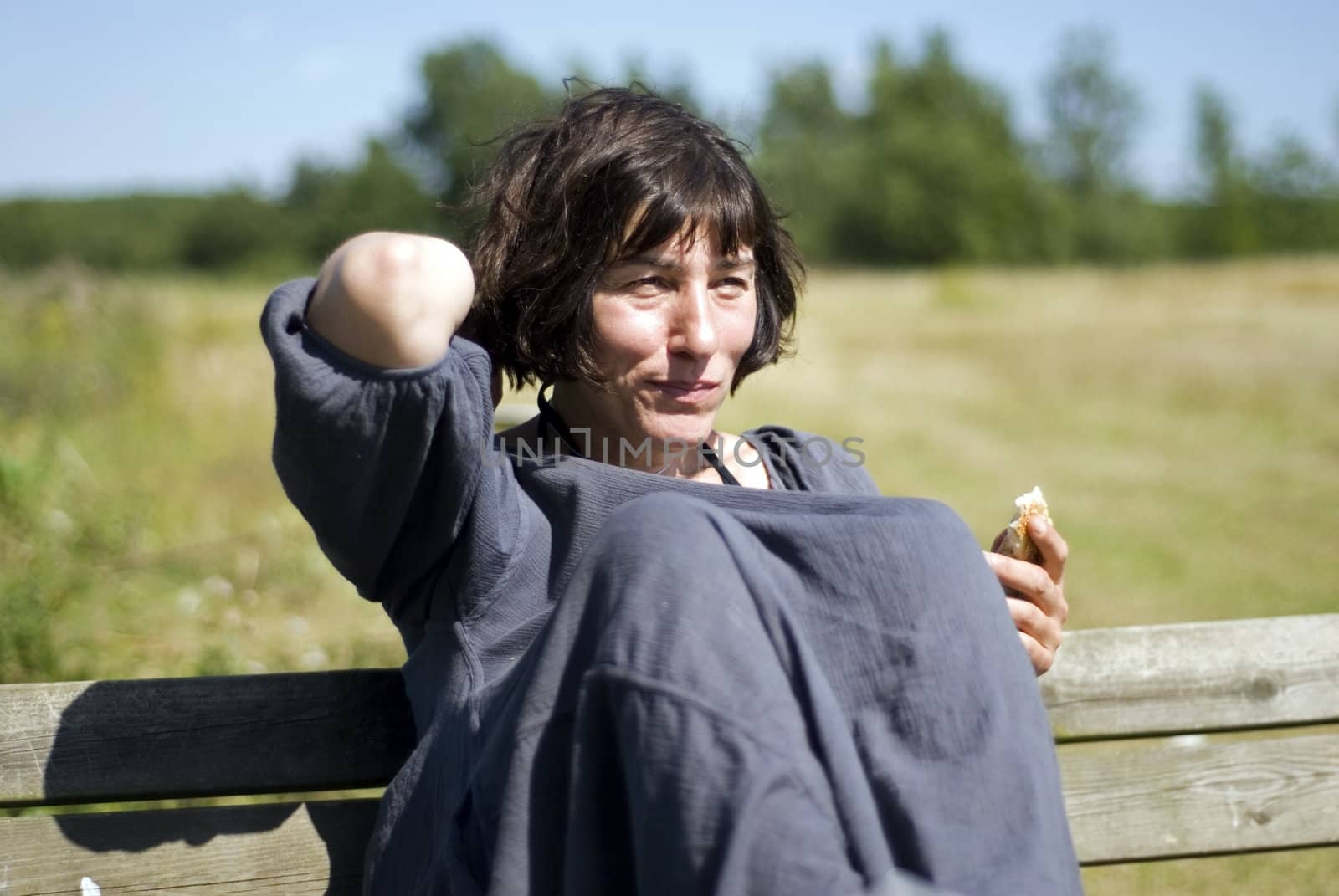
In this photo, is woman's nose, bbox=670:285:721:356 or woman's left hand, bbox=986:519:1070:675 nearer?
woman's left hand, bbox=986:519:1070:675

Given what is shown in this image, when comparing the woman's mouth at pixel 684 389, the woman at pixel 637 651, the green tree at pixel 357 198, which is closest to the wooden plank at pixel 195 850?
the woman at pixel 637 651

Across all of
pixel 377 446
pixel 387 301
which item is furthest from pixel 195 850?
pixel 387 301

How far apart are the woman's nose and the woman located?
0.96 feet

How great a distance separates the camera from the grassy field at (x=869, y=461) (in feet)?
14.8

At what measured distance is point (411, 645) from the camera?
1743 mm

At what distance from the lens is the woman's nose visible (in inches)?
73.7

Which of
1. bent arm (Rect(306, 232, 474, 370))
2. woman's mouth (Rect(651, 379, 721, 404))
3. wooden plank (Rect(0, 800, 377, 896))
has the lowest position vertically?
wooden plank (Rect(0, 800, 377, 896))

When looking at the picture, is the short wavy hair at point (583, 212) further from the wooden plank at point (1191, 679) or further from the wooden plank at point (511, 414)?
the wooden plank at point (511, 414)

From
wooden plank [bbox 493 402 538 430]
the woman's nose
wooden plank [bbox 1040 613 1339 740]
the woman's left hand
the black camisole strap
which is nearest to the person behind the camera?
the woman's left hand

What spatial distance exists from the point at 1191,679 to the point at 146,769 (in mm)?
1749

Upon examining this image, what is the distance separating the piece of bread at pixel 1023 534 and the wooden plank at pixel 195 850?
3.44 feet

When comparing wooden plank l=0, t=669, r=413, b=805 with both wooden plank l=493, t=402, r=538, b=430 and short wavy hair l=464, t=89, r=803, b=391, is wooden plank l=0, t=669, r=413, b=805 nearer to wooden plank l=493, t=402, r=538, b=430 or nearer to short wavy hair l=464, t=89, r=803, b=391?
short wavy hair l=464, t=89, r=803, b=391

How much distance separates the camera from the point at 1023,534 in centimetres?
180

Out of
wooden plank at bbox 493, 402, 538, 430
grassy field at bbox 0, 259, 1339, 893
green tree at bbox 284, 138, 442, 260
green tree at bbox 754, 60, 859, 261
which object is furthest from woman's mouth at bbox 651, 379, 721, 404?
green tree at bbox 284, 138, 442, 260
